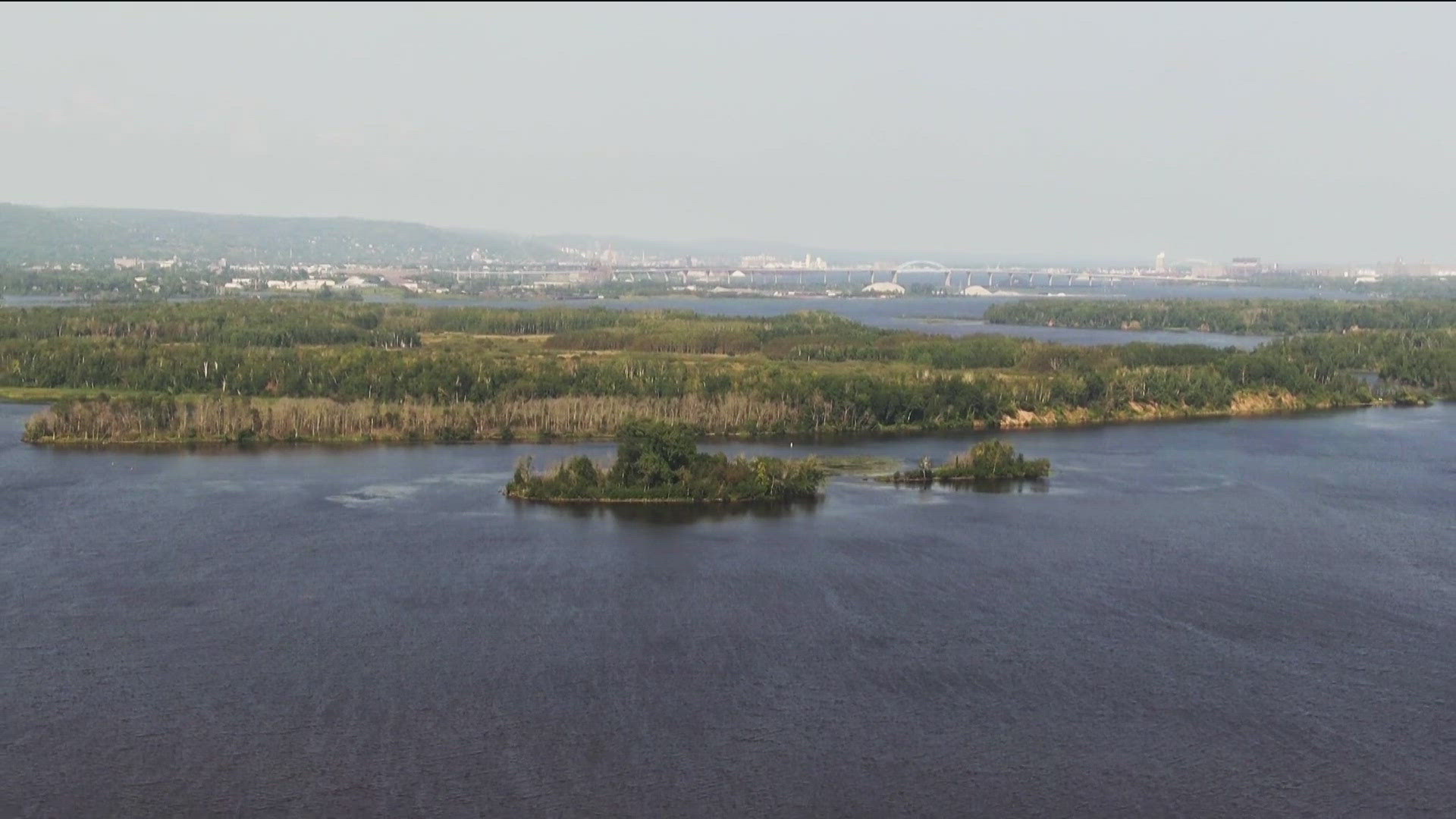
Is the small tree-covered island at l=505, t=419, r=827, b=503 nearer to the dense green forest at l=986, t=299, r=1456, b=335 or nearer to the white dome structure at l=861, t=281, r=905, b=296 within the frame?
the dense green forest at l=986, t=299, r=1456, b=335

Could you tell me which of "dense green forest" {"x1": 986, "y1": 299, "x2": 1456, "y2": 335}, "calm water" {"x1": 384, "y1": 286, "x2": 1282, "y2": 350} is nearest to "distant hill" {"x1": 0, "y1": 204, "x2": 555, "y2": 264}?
"calm water" {"x1": 384, "y1": 286, "x2": 1282, "y2": 350}

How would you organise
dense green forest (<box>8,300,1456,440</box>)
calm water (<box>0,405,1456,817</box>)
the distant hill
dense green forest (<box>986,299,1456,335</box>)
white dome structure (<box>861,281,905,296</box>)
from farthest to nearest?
the distant hill, white dome structure (<box>861,281,905,296</box>), dense green forest (<box>986,299,1456,335</box>), dense green forest (<box>8,300,1456,440</box>), calm water (<box>0,405,1456,817</box>)

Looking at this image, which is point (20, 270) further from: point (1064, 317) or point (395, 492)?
point (395, 492)

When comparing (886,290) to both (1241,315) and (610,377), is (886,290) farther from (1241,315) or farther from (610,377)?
(610,377)

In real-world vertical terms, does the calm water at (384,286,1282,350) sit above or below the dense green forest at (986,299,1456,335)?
below

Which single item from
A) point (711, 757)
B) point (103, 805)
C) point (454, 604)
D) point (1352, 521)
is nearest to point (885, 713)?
point (711, 757)

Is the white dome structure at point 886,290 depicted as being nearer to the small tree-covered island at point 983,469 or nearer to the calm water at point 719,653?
the small tree-covered island at point 983,469

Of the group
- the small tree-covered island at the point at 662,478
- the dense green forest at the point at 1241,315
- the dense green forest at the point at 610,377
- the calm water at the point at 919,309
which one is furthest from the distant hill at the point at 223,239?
the small tree-covered island at the point at 662,478
